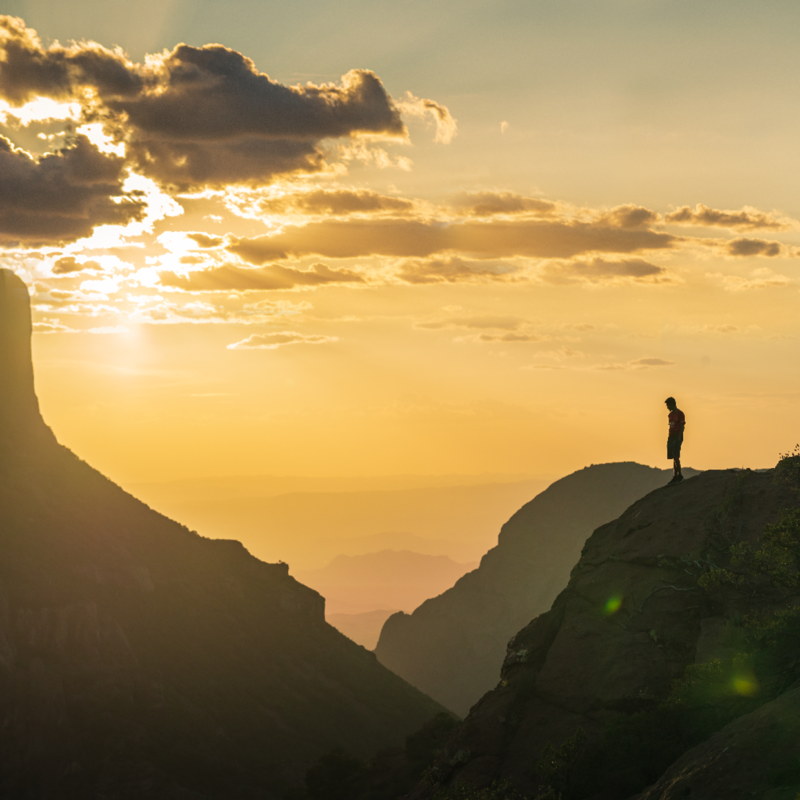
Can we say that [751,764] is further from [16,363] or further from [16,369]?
[16,363]

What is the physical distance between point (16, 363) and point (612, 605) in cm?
14726

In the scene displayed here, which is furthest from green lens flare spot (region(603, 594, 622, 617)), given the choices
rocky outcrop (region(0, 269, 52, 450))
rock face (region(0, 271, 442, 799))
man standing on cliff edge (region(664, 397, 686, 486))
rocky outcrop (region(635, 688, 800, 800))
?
rocky outcrop (region(0, 269, 52, 450))

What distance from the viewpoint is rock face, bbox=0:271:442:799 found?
94.3m

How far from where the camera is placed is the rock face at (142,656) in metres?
94.3

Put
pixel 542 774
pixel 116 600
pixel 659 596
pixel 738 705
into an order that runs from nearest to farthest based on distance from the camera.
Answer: pixel 738 705 → pixel 542 774 → pixel 659 596 → pixel 116 600

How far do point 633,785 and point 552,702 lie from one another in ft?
21.9

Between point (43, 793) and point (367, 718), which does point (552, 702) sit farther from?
point (367, 718)

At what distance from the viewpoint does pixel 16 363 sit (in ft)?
495

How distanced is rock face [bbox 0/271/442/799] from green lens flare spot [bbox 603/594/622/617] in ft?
245

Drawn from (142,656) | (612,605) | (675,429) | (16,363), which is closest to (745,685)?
(612,605)

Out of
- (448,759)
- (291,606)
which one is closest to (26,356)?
(291,606)

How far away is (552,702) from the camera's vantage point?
3328 cm

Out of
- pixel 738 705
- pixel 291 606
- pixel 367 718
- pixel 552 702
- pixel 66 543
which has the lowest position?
pixel 367 718

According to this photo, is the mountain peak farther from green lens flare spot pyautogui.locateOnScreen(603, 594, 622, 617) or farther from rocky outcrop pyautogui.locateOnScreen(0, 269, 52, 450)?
green lens flare spot pyautogui.locateOnScreen(603, 594, 622, 617)
